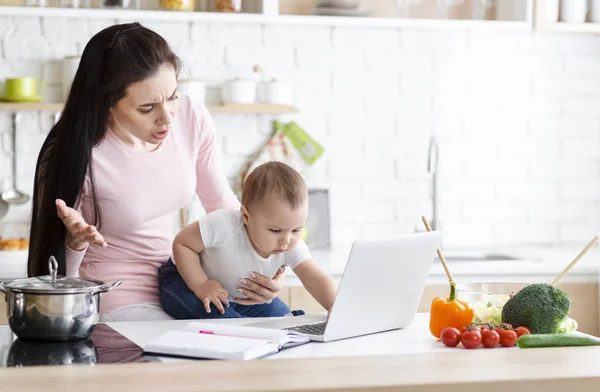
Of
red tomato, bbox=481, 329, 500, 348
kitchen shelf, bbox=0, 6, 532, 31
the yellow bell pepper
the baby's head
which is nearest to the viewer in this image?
red tomato, bbox=481, 329, 500, 348

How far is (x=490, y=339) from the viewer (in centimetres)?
185

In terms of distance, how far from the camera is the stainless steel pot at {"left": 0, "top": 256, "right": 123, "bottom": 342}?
5.91ft

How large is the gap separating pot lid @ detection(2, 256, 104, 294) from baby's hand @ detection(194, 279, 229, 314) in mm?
395

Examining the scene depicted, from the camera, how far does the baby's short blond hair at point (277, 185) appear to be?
7.11ft

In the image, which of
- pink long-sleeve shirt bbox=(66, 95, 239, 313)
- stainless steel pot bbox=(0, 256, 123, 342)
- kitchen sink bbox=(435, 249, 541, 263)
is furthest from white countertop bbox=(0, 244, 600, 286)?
stainless steel pot bbox=(0, 256, 123, 342)

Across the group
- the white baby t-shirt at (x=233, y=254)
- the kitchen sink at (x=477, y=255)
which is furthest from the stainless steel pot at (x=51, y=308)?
the kitchen sink at (x=477, y=255)

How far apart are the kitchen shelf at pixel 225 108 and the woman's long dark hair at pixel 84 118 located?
4.44ft

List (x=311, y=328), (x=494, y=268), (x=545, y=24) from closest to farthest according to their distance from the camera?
(x=311, y=328)
(x=494, y=268)
(x=545, y=24)

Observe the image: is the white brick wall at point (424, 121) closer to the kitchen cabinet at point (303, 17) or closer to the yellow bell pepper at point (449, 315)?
the kitchen cabinet at point (303, 17)

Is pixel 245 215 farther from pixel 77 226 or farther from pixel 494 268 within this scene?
pixel 494 268

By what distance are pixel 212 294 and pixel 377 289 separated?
0.47m

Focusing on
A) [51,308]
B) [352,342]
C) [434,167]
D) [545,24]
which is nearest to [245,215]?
[352,342]

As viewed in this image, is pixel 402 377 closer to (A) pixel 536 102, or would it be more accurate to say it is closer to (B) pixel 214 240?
(B) pixel 214 240

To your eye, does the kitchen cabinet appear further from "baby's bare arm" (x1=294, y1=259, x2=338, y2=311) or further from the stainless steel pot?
the stainless steel pot
